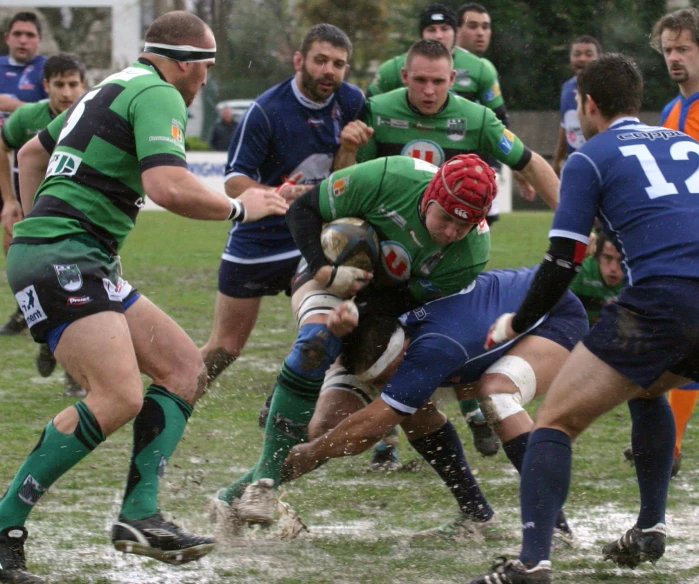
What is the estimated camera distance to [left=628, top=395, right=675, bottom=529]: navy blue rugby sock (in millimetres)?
4082

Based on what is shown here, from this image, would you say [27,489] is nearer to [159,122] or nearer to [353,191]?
[159,122]

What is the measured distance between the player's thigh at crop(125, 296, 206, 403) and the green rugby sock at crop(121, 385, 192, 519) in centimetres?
5

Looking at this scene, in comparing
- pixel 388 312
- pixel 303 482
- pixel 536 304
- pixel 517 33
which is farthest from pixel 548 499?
pixel 517 33

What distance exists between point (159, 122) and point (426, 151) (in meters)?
2.34

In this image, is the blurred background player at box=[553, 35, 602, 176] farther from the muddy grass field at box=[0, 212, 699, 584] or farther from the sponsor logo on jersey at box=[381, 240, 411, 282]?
the sponsor logo on jersey at box=[381, 240, 411, 282]

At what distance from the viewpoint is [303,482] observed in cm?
508

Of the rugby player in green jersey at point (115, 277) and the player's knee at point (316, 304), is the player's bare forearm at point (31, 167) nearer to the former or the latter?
the rugby player in green jersey at point (115, 277)

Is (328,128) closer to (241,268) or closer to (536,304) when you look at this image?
(241,268)

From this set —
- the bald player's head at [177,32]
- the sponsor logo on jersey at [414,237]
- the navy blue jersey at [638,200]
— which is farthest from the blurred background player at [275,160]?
A: the navy blue jersey at [638,200]

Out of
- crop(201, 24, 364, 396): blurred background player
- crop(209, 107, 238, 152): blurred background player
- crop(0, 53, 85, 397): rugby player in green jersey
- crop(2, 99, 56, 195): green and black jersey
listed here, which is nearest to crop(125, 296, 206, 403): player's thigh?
crop(201, 24, 364, 396): blurred background player

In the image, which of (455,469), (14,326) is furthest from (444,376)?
(14,326)

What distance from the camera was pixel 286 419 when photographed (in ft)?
14.7

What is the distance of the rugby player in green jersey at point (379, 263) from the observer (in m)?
4.34

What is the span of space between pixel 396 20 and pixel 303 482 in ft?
78.2
